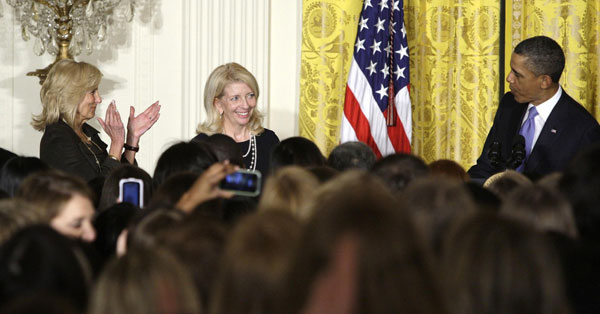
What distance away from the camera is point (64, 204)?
275 cm

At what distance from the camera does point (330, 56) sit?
678cm

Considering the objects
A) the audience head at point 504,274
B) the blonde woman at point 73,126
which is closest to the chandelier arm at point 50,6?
the blonde woman at point 73,126

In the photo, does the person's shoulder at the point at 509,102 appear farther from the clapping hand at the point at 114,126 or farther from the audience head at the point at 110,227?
the audience head at the point at 110,227

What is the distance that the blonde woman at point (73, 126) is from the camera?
5.04 metres

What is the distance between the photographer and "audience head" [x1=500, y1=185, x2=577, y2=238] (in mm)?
2332

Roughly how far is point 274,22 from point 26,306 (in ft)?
17.9

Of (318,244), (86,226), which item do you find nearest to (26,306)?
(318,244)

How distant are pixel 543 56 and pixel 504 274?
3.80 m

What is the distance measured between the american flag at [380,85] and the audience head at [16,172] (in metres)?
3.10

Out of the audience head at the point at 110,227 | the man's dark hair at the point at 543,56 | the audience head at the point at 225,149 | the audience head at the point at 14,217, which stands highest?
the man's dark hair at the point at 543,56

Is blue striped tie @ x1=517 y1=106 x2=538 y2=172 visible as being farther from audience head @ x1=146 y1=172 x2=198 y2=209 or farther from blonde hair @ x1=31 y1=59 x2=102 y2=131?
audience head @ x1=146 y1=172 x2=198 y2=209

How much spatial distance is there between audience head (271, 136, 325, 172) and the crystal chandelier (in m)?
2.87

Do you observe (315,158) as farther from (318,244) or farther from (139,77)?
(139,77)

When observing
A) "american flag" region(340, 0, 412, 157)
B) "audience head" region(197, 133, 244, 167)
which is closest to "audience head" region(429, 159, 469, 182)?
"audience head" region(197, 133, 244, 167)
